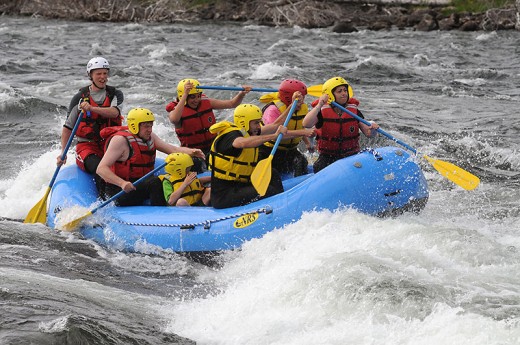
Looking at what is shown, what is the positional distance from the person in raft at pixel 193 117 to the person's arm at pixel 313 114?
1129 mm

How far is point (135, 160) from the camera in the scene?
8.43 meters

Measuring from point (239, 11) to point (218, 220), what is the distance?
23457mm

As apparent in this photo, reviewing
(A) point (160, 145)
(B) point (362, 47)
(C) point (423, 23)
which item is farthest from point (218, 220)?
(C) point (423, 23)

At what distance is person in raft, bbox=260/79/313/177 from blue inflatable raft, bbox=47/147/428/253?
56 centimetres

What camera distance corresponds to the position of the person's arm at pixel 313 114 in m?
8.04

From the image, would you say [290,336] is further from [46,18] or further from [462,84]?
[46,18]

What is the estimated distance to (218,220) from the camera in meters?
7.71

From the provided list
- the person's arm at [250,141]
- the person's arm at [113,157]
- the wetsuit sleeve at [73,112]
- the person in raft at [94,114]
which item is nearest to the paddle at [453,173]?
the person's arm at [250,141]

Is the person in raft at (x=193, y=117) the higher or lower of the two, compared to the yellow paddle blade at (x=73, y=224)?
higher

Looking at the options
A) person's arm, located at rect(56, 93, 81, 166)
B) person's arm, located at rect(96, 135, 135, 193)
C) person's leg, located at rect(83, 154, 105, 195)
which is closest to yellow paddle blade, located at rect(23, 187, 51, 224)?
person's arm, located at rect(56, 93, 81, 166)

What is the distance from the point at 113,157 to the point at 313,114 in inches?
76.6

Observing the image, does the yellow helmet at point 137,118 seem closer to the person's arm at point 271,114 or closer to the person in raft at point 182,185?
the person in raft at point 182,185

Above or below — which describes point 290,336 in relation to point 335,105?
below

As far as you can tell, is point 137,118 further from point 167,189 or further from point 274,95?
point 274,95
